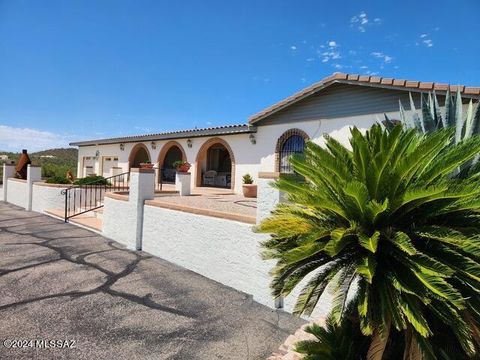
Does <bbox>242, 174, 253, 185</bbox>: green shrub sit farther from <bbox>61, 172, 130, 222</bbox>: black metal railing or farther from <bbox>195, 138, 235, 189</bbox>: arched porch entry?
<bbox>61, 172, 130, 222</bbox>: black metal railing

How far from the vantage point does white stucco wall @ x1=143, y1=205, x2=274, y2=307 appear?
5379mm

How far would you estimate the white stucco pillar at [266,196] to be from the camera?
4.92 m

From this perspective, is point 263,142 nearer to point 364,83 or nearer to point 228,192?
point 228,192

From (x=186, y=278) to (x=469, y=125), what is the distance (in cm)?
542

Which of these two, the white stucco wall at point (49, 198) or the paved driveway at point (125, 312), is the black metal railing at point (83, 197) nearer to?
the white stucco wall at point (49, 198)

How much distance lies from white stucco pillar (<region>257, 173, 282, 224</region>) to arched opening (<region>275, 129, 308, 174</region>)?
22.3 feet

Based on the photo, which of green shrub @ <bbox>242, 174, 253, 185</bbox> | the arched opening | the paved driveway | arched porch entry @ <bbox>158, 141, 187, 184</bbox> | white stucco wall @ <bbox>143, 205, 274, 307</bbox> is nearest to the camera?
the paved driveway

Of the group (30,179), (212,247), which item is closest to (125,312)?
(212,247)

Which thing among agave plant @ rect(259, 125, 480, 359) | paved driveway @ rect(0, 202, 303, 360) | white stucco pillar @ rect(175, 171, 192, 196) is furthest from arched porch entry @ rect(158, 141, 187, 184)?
agave plant @ rect(259, 125, 480, 359)

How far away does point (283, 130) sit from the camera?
40.6 ft

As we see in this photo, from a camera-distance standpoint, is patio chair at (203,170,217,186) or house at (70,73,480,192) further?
patio chair at (203,170,217,186)

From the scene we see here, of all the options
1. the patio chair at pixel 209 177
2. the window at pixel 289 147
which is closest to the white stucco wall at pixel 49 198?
the patio chair at pixel 209 177

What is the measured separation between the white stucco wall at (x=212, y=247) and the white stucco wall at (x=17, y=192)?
12.1m

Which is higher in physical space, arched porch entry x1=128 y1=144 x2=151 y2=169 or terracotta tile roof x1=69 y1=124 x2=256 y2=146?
terracotta tile roof x1=69 y1=124 x2=256 y2=146
